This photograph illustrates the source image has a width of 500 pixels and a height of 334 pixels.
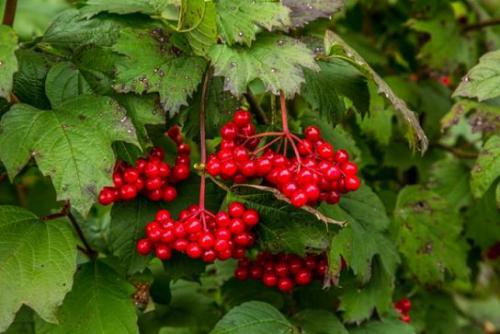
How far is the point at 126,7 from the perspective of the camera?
6.33ft

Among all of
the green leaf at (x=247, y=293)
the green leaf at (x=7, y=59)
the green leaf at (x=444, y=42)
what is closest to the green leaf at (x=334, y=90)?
the green leaf at (x=247, y=293)

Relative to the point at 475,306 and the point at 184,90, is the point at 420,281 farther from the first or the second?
the point at 475,306

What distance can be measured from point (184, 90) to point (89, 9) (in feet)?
1.40

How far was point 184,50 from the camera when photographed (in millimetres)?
1794

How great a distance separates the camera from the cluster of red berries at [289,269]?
1.91 metres

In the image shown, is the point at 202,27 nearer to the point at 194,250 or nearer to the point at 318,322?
the point at 194,250

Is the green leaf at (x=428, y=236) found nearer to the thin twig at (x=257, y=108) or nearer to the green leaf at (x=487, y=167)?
the green leaf at (x=487, y=167)

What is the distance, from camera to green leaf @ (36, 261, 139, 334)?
1834 mm

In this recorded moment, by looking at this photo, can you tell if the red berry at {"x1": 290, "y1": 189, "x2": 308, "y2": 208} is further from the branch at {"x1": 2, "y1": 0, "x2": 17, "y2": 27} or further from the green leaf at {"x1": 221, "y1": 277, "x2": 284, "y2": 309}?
the branch at {"x1": 2, "y1": 0, "x2": 17, "y2": 27}

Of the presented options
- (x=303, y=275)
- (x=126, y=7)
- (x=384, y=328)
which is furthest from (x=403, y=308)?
(x=126, y=7)

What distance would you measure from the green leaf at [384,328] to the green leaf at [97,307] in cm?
71

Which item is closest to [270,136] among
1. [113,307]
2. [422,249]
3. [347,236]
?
[347,236]

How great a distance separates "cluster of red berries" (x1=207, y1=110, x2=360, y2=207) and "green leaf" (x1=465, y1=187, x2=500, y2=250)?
1.11 meters

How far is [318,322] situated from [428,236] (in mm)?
640
